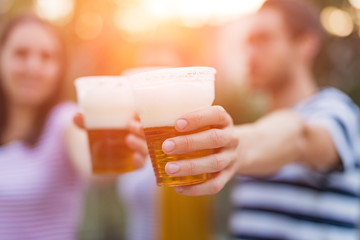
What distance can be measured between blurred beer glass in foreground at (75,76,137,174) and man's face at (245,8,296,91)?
5.92 feet

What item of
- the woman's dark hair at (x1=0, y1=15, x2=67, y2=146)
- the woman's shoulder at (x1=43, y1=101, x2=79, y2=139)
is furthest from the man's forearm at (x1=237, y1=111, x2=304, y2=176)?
the woman's dark hair at (x1=0, y1=15, x2=67, y2=146)

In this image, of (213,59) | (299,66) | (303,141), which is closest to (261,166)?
(303,141)

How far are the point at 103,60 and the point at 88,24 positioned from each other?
1.17m

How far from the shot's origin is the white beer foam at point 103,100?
1.46 m

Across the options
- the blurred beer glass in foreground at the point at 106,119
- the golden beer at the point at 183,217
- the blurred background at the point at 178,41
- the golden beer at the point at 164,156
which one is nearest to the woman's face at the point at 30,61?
the blurred background at the point at 178,41

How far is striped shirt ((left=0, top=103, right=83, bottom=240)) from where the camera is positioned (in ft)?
7.38

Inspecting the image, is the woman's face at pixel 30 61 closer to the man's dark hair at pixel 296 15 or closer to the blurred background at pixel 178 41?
the blurred background at pixel 178 41

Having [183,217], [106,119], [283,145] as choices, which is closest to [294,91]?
[283,145]

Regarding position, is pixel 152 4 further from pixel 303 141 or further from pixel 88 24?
pixel 303 141

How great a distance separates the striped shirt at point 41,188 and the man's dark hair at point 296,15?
1.85 metres

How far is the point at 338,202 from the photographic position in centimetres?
235

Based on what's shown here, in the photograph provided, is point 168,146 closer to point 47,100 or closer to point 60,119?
point 60,119

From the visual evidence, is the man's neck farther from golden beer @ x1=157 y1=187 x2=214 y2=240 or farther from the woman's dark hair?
the woman's dark hair

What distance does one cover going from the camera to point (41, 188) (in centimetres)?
228
